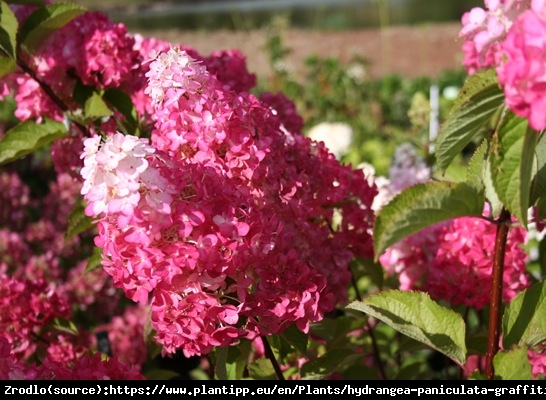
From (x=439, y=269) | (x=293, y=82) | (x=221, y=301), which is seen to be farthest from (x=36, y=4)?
(x=293, y=82)

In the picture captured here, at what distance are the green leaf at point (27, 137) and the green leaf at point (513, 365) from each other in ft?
3.42

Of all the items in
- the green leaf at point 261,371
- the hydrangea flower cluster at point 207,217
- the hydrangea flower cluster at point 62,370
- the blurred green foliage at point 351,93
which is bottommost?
the blurred green foliage at point 351,93

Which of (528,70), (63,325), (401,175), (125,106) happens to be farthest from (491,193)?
(401,175)

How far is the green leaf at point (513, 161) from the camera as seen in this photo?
2.59 ft

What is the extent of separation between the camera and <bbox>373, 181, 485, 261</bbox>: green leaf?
84 centimetres

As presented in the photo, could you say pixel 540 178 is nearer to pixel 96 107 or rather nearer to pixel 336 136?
pixel 96 107

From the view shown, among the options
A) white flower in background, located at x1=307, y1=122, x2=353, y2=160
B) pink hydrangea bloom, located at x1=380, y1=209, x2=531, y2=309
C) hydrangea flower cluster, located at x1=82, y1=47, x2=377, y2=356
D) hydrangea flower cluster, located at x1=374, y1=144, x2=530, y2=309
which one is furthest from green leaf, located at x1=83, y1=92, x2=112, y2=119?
white flower in background, located at x1=307, y1=122, x2=353, y2=160

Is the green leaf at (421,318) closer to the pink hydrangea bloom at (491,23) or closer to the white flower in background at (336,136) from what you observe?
the pink hydrangea bloom at (491,23)

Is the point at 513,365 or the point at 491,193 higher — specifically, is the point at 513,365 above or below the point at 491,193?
below

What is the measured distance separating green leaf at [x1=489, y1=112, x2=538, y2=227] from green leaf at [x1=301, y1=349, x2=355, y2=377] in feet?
1.90

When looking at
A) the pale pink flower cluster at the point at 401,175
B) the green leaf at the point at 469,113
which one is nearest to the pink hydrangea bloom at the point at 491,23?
the green leaf at the point at 469,113

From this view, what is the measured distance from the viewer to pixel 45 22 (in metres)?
1.50

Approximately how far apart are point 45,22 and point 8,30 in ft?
0.25
